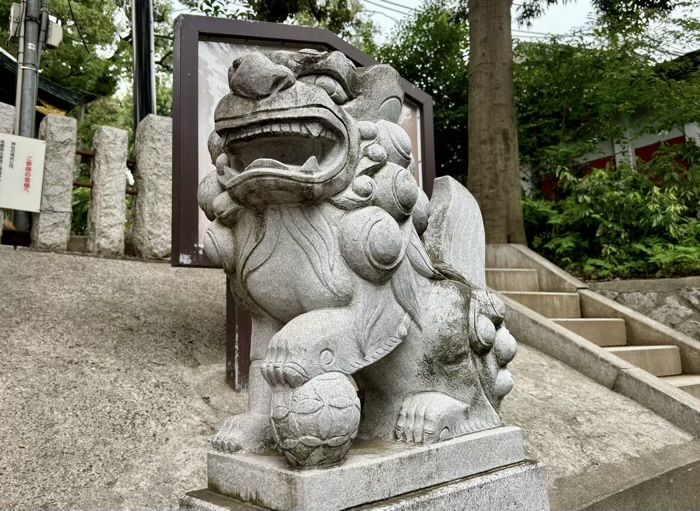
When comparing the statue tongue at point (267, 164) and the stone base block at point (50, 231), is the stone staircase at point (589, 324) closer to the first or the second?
the statue tongue at point (267, 164)

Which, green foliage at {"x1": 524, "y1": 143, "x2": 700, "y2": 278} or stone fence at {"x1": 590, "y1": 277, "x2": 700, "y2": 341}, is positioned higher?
green foliage at {"x1": 524, "y1": 143, "x2": 700, "y2": 278}

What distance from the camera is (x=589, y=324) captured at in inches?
214

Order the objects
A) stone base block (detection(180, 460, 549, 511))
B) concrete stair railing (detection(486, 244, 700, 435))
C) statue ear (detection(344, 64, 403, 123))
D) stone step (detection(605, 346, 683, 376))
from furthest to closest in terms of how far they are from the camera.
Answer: stone step (detection(605, 346, 683, 376))
concrete stair railing (detection(486, 244, 700, 435))
statue ear (detection(344, 64, 403, 123))
stone base block (detection(180, 460, 549, 511))

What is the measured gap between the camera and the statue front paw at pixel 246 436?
5.81 ft

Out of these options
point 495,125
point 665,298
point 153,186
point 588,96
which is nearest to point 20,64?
point 153,186

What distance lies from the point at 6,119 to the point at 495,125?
5.62 meters

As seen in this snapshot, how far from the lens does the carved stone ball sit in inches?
59.8

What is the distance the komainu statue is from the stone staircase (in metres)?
3.60

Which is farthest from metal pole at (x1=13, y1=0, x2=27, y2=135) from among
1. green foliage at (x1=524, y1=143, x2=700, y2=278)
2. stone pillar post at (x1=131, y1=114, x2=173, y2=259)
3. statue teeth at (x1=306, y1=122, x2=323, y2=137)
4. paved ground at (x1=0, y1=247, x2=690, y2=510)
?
green foliage at (x1=524, y1=143, x2=700, y2=278)

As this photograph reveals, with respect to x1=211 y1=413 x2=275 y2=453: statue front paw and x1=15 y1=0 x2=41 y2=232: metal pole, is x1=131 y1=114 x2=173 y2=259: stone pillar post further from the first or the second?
x1=211 y1=413 x2=275 y2=453: statue front paw

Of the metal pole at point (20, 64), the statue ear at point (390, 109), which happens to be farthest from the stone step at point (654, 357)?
the metal pole at point (20, 64)

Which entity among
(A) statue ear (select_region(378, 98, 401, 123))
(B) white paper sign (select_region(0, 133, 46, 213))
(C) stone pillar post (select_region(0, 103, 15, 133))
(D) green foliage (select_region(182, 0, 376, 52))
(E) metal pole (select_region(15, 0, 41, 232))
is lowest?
(A) statue ear (select_region(378, 98, 401, 123))

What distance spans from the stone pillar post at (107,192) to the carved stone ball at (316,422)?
16.8 feet

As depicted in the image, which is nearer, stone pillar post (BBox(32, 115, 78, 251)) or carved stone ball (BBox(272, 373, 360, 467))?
carved stone ball (BBox(272, 373, 360, 467))
